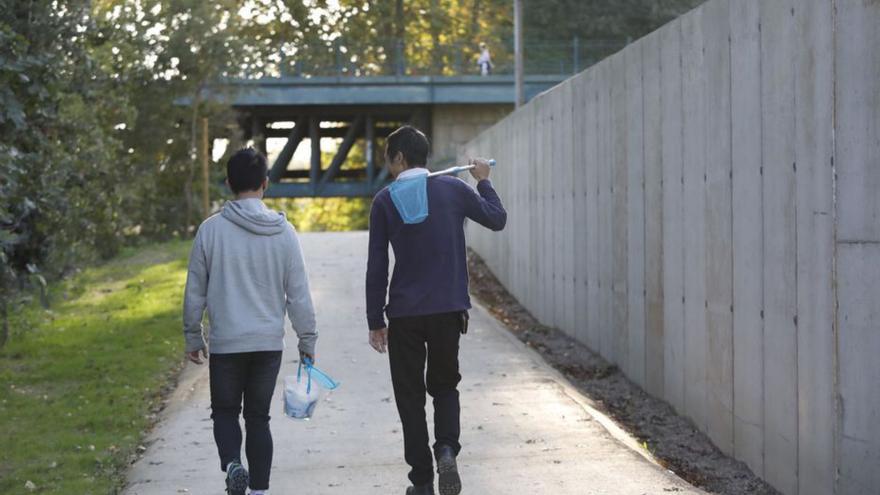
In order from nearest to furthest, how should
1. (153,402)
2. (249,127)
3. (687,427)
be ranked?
(687,427) → (153,402) → (249,127)

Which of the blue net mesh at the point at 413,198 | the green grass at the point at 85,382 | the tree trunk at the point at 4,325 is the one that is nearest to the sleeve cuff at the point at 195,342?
the blue net mesh at the point at 413,198

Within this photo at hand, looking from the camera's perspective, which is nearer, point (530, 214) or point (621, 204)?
point (621, 204)

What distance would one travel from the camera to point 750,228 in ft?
28.2

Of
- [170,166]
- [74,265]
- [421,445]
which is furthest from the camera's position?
[170,166]

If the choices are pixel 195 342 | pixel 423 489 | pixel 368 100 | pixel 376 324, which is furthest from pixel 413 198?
pixel 368 100

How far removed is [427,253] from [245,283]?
0.91 meters

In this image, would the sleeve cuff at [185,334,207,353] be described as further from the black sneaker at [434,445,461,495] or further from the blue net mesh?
the black sneaker at [434,445,461,495]

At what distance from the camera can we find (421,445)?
7195 mm

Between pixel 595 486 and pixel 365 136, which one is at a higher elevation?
pixel 365 136

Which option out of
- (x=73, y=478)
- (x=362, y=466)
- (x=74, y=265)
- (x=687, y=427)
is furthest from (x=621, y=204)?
(x=74, y=265)

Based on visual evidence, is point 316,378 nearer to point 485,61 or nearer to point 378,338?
point 378,338

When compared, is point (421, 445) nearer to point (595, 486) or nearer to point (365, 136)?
point (595, 486)

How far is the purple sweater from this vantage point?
7.07 m

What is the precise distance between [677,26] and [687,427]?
293cm
